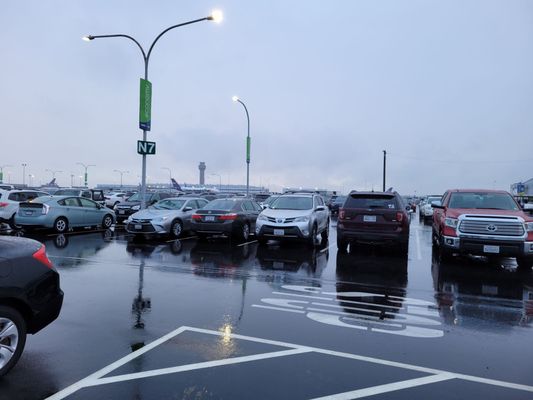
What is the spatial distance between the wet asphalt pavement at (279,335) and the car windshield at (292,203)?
155 inches

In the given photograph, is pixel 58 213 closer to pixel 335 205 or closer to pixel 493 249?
pixel 493 249

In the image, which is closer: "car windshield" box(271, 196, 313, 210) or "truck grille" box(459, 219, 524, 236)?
"truck grille" box(459, 219, 524, 236)

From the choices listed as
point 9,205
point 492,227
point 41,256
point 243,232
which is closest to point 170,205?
point 243,232

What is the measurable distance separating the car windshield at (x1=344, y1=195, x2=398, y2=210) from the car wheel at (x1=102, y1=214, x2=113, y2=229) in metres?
11.2

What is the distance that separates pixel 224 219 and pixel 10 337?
10.1 metres

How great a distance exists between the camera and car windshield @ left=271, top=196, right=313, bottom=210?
44.7 feet

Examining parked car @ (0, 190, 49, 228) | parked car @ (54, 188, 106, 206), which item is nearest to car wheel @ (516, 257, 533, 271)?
parked car @ (0, 190, 49, 228)

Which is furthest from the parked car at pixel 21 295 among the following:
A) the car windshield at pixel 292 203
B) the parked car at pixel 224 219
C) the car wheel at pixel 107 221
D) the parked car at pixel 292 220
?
the car wheel at pixel 107 221

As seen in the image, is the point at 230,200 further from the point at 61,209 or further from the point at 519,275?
the point at 519,275

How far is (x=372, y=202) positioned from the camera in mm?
11461

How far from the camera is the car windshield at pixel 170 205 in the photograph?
15.7 m

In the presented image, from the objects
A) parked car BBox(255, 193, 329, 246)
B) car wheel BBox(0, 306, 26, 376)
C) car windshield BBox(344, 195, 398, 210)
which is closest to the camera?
car wheel BBox(0, 306, 26, 376)

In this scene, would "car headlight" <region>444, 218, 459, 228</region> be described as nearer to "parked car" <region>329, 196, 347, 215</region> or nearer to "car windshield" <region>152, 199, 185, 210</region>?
"car windshield" <region>152, 199, 185, 210</region>

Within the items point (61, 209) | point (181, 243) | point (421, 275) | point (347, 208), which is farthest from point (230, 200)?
point (421, 275)
